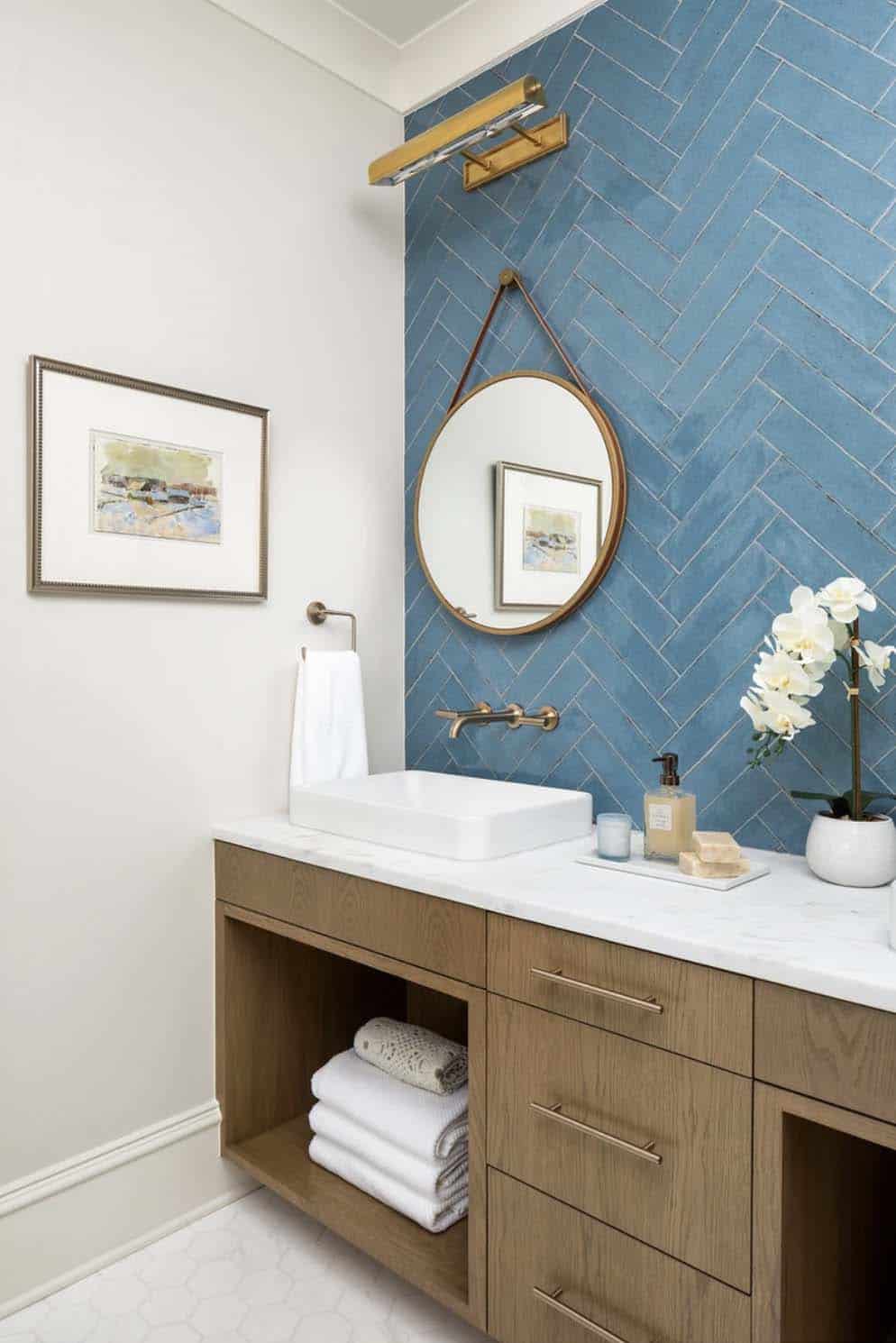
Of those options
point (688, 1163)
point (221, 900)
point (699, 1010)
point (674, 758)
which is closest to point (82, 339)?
point (221, 900)

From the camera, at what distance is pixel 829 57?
156cm

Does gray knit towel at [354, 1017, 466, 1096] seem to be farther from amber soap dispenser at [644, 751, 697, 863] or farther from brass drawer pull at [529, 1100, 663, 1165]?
amber soap dispenser at [644, 751, 697, 863]

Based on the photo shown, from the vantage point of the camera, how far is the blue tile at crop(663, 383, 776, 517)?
1.67 metres

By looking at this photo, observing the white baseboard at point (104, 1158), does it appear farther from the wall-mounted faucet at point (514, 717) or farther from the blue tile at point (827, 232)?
the blue tile at point (827, 232)

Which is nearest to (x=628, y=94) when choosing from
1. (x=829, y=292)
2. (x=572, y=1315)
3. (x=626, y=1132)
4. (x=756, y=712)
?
(x=829, y=292)

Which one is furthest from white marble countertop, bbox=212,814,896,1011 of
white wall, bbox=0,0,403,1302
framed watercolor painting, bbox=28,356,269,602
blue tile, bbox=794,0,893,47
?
blue tile, bbox=794,0,893,47

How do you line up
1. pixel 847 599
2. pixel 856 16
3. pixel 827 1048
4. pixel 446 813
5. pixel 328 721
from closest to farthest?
pixel 827 1048, pixel 847 599, pixel 856 16, pixel 446 813, pixel 328 721

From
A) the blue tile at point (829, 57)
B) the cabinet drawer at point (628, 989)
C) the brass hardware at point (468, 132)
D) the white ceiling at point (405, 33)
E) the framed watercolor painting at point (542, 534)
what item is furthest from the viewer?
the white ceiling at point (405, 33)

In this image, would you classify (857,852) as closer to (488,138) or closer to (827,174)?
(827,174)

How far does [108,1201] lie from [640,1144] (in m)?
1.15

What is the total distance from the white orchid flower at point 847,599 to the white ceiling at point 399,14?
1659 mm

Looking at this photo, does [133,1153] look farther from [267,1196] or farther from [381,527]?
[381,527]

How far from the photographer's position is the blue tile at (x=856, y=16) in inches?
59.1

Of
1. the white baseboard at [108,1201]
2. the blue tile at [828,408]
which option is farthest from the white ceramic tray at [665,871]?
the white baseboard at [108,1201]
